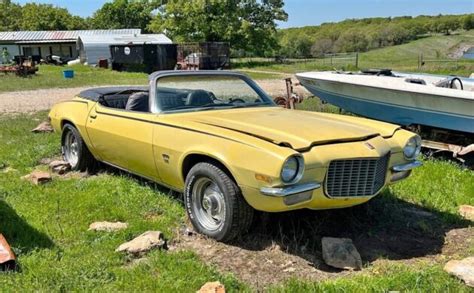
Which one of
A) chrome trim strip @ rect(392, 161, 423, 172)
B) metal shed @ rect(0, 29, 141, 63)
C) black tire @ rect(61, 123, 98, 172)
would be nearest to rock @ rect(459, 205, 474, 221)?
Answer: chrome trim strip @ rect(392, 161, 423, 172)

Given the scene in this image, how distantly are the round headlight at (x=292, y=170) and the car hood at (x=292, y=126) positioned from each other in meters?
0.12

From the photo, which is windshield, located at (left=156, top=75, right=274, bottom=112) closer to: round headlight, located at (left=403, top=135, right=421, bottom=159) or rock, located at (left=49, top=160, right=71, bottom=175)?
round headlight, located at (left=403, top=135, right=421, bottom=159)

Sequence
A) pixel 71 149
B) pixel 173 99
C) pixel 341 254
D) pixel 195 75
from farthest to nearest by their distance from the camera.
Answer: pixel 71 149, pixel 195 75, pixel 173 99, pixel 341 254

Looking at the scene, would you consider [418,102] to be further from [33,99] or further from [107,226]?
[33,99]

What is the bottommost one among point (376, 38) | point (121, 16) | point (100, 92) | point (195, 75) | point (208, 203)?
point (208, 203)

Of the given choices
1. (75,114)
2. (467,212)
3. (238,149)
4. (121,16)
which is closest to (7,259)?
(238,149)

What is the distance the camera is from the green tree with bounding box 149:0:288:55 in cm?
4438

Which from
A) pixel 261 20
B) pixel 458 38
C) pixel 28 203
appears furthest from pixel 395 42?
pixel 28 203

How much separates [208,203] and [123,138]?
1.48 metres

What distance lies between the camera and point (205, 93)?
551 cm

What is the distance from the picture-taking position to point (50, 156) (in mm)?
→ 7727

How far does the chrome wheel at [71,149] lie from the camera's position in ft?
22.1

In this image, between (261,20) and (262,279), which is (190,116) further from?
(261,20)

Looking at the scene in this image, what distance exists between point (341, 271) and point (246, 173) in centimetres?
106
